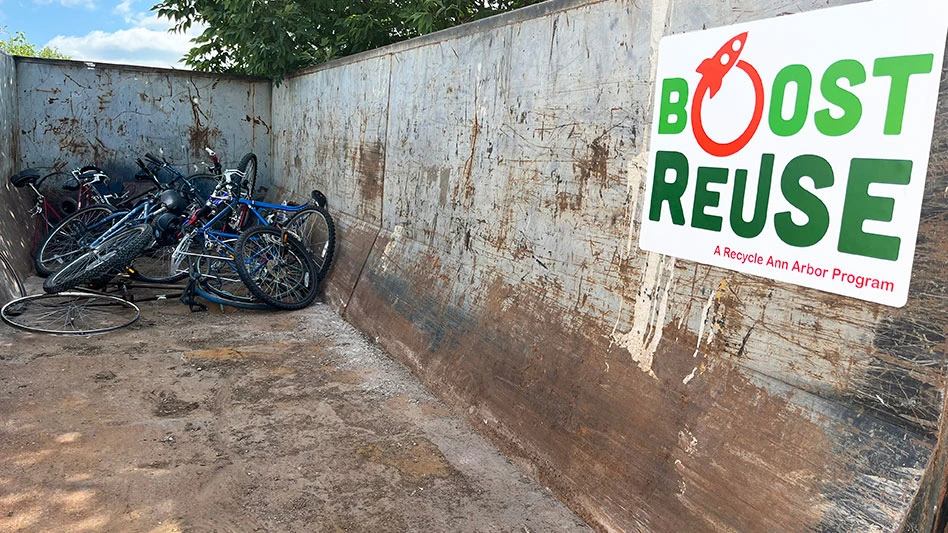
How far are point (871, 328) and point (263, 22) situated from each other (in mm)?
8033

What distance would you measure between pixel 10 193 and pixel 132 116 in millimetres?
1885

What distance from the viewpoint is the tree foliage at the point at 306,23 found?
27.1ft

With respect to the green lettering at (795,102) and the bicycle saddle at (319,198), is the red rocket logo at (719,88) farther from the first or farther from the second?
the bicycle saddle at (319,198)

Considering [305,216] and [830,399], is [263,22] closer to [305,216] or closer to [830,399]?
[305,216]

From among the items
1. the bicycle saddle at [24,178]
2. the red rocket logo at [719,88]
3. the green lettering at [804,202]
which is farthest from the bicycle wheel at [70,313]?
the green lettering at [804,202]

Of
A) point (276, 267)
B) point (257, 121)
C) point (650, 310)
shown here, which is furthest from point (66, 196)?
point (650, 310)

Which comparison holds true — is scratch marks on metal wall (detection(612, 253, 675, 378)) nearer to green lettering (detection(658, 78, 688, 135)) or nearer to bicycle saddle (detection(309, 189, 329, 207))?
green lettering (detection(658, 78, 688, 135))

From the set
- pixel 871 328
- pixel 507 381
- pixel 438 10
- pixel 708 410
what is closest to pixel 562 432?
pixel 507 381

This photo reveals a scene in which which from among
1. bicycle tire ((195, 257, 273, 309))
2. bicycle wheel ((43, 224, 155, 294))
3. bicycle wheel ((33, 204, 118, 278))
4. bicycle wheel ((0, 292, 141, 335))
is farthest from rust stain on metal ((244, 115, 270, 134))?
bicycle wheel ((0, 292, 141, 335))

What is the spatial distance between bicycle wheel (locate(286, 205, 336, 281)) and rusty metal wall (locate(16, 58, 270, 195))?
2.68m

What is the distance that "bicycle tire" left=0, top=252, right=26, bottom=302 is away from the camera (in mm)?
5679

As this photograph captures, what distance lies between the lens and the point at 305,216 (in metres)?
6.94

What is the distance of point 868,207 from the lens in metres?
2.04

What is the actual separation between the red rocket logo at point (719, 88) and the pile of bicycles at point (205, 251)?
435 centimetres
